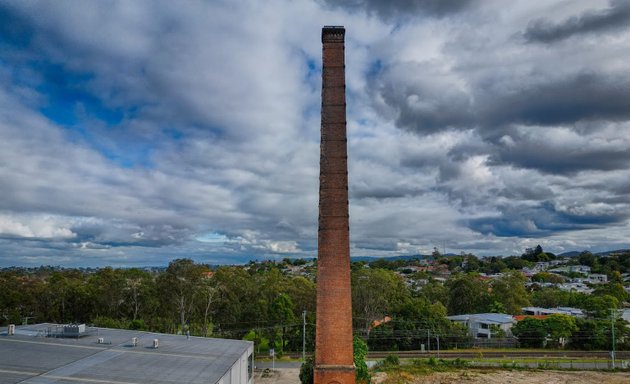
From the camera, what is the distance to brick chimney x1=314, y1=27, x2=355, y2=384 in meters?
19.1

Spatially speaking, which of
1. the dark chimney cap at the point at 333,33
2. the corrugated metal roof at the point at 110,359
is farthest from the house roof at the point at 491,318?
the dark chimney cap at the point at 333,33

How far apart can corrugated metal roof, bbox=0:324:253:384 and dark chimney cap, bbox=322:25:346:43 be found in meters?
15.0

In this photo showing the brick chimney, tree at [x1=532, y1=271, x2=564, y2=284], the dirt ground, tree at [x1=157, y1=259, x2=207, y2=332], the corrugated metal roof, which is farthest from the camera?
tree at [x1=532, y1=271, x2=564, y2=284]

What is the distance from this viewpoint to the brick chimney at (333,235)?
1909cm

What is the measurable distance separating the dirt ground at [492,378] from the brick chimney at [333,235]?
42.0 ft

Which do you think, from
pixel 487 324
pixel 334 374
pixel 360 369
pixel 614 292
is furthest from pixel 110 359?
pixel 614 292

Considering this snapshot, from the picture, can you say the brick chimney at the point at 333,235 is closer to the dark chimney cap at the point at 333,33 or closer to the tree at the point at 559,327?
the dark chimney cap at the point at 333,33

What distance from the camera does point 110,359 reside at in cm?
1984

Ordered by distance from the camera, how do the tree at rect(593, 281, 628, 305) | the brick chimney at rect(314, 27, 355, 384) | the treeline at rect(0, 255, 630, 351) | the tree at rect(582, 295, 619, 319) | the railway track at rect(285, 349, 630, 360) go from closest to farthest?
1. the brick chimney at rect(314, 27, 355, 384)
2. the railway track at rect(285, 349, 630, 360)
3. the treeline at rect(0, 255, 630, 351)
4. the tree at rect(582, 295, 619, 319)
5. the tree at rect(593, 281, 628, 305)

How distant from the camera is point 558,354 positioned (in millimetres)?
43625

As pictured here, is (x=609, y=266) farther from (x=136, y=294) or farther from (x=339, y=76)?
(x=339, y=76)

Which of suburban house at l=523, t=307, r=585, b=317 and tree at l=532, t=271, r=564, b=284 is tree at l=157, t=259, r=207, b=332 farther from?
tree at l=532, t=271, r=564, b=284

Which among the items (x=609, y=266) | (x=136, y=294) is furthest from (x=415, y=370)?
(x=609, y=266)

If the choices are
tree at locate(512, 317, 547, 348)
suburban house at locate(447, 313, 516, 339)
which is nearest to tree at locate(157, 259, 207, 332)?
suburban house at locate(447, 313, 516, 339)
